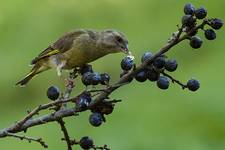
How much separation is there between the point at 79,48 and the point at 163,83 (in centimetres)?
148

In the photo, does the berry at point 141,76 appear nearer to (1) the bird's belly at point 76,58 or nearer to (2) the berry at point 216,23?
(2) the berry at point 216,23

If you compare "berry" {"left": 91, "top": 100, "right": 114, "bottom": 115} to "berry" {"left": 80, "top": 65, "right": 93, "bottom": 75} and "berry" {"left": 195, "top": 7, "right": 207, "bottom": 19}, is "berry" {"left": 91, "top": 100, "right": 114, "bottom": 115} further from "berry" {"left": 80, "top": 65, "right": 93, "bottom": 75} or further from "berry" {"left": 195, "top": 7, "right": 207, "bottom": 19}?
"berry" {"left": 80, "top": 65, "right": 93, "bottom": 75}

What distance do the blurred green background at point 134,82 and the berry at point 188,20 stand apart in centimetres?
291

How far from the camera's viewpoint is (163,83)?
9.63 ft

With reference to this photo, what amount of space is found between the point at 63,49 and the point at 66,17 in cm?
460

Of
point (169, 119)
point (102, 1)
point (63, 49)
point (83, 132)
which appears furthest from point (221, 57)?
point (63, 49)

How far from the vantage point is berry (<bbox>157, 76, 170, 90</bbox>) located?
2.94 m

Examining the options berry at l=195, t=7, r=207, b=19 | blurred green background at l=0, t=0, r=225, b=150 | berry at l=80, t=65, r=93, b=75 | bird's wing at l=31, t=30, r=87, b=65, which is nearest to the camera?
berry at l=195, t=7, r=207, b=19

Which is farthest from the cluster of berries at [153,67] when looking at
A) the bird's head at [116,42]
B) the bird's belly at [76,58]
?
the bird's head at [116,42]

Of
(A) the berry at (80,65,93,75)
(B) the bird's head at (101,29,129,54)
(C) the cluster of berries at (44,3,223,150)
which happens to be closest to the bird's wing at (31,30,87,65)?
(B) the bird's head at (101,29,129,54)

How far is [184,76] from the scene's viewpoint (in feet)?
23.8

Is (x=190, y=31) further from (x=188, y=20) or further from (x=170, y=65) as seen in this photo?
(x=170, y=65)

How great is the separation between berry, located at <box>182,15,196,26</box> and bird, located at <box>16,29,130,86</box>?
1.35 meters

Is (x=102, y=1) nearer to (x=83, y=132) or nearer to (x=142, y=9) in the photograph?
(x=142, y=9)
